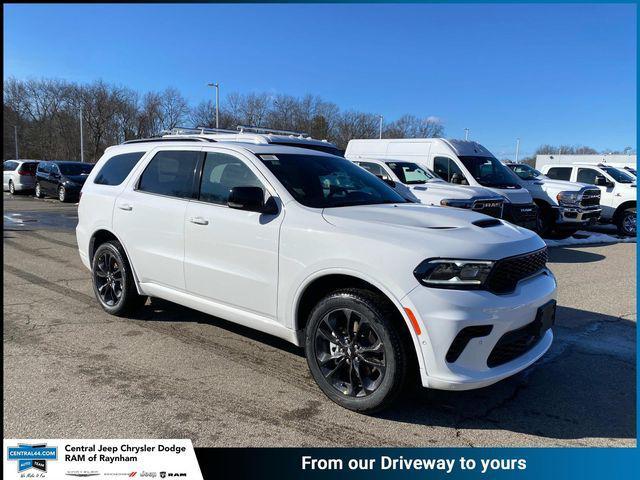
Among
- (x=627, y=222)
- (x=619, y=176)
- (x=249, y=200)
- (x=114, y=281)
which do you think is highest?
(x=619, y=176)

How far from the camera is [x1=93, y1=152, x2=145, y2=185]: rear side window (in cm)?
528

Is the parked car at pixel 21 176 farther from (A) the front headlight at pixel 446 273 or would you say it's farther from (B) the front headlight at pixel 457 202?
(A) the front headlight at pixel 446 273

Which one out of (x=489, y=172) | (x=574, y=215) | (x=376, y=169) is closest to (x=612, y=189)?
(x=574, y=215)

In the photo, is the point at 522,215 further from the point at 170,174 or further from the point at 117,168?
the point at 117,168

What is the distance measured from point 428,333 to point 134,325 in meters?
3.31

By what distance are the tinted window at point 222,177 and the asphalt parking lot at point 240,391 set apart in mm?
1386

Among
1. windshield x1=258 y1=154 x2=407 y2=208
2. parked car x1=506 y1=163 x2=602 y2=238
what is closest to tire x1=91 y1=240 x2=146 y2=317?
windshield x1=258 y1=154 x2=407 y2=208

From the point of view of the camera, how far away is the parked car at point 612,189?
1374 cm

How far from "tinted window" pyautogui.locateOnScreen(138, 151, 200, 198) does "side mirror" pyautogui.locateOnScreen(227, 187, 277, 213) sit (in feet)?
2.76

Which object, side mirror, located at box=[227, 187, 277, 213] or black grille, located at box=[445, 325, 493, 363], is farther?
side mirror, located at box=[227, 187, 277, 213]

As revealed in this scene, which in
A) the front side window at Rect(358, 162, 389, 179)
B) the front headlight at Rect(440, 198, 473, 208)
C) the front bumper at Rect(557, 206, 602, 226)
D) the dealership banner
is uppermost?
the front side window at Rect(358, 162, 389, 179)

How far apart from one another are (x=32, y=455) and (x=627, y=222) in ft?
49.3

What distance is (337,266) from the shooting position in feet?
11.0

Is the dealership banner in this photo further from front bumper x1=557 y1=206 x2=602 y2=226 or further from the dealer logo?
front bumper x1=557 y1=206 x2=602 y2=226
